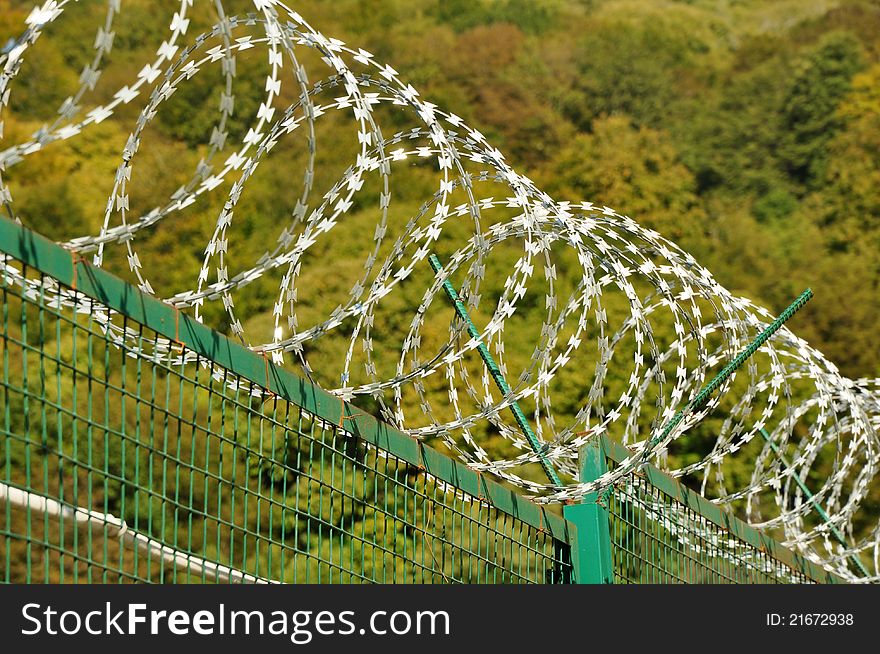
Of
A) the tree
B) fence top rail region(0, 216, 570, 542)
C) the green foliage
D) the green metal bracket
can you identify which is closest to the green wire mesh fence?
fence top rail region(0, 216, 570, 542)

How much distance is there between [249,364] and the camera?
5.71 m

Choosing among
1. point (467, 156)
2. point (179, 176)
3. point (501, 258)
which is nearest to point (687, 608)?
point (467, 156)

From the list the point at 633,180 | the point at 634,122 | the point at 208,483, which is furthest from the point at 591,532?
the point at 634,122

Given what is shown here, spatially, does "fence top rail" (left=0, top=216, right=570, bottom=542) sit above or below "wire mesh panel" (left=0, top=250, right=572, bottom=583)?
above

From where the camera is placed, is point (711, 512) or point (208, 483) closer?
point (208, 483)

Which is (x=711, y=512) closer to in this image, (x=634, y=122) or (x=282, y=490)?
(x=282, y=490)

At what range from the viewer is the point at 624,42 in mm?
72250

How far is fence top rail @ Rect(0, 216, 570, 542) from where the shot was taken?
187 inches

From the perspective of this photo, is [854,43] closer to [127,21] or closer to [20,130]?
[127,21]

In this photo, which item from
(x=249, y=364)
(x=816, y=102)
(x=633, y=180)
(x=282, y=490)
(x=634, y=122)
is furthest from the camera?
(x=816, y=102)

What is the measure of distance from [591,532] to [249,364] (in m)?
2.54

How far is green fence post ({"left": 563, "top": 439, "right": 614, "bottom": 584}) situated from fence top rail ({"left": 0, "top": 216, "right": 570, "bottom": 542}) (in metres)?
0.08

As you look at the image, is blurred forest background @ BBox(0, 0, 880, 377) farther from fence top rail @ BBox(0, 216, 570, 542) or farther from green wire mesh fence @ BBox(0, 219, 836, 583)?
fence top rail @ BBox(0, 216, 570, 542)

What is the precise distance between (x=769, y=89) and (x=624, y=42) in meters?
7.48
